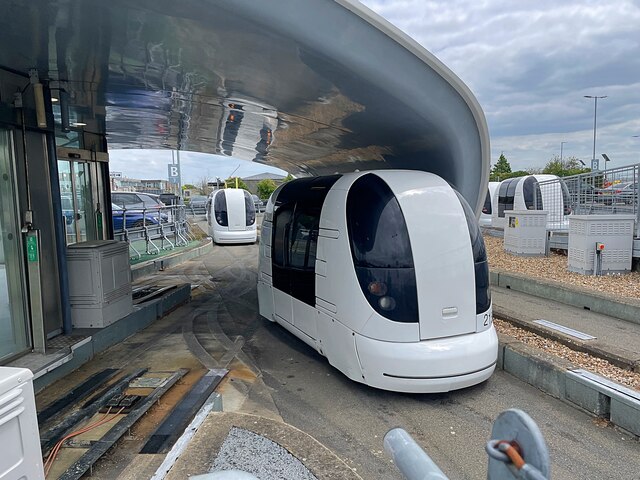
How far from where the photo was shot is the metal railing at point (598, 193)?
32.8ft

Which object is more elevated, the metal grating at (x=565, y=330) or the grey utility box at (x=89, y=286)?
the grey utility box at (x=89, y=286)

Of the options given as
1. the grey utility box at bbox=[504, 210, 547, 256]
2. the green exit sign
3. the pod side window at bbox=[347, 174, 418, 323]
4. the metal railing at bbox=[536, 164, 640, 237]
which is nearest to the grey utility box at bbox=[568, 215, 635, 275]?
the metal railing at bbox=[536, 164, 640, 237]

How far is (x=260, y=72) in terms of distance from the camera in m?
4.72

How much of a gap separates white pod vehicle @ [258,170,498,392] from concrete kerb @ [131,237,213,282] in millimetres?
7645

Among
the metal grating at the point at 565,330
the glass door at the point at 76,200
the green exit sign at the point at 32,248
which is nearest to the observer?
the green exit sign at the point at 32,248

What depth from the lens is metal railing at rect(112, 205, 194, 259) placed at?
12.6m

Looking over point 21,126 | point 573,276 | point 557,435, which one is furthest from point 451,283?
point 573,276

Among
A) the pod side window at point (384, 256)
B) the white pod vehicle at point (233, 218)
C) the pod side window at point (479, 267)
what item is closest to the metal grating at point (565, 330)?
the pod side window at point (479, 267)

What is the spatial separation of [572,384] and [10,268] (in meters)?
5.99

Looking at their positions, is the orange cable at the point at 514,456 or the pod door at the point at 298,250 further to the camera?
the pod door at the point at 298,250

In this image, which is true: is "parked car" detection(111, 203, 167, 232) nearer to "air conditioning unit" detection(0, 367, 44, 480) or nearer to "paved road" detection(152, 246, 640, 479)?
"paved road" detection(152, 246, 640, 479)

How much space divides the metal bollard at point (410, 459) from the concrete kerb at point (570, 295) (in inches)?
231

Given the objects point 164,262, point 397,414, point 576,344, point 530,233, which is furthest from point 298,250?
point 164,262

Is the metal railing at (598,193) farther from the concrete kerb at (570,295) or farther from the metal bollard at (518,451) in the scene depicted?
the metal bollard at (518,451)
